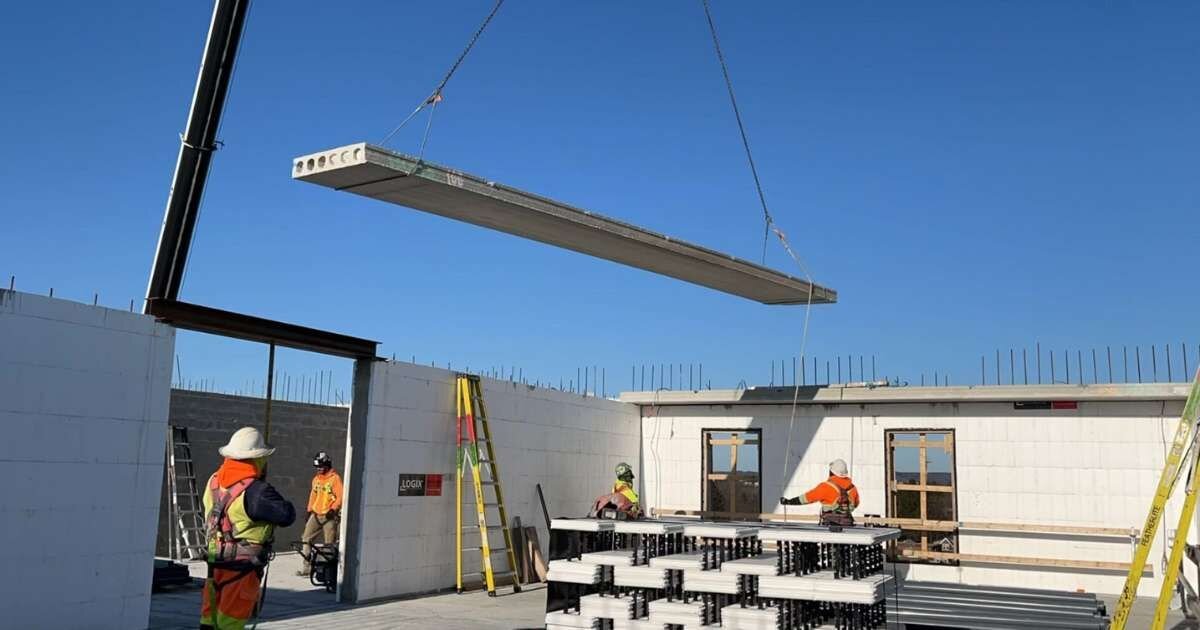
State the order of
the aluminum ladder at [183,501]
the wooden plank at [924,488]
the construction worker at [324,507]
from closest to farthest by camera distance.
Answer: the construction worker at [324,507] < the aluminum ladder at [183,501] < the wooden plank at [924,488]

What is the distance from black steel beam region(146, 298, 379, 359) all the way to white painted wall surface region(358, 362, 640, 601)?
18.0 inches

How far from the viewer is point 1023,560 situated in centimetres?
1334

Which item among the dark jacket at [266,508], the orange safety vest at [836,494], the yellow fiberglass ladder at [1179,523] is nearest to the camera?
the dark jacket at [266,508]

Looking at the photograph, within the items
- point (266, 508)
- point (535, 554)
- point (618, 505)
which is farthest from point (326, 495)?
point (266, 508)

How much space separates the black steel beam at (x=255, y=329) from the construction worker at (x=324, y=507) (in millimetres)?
2404

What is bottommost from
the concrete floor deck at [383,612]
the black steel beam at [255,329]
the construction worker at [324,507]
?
the concrete floor deck at [383,612]

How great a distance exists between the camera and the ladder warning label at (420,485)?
11023mm

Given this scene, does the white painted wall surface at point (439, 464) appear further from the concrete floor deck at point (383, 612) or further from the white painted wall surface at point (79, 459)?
the white painted wall surface at point (79, 459)

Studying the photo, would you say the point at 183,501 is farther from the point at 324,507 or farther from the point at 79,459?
the point at 79,459

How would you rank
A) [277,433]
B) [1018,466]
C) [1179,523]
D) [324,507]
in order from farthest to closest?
[277,433] → [1018,466] → [324,507] → [1179,523]

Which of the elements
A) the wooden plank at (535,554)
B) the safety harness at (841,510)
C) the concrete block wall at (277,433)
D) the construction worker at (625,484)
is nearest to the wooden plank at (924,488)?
the safety harness at (841,510)

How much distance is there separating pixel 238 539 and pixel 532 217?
5.41m

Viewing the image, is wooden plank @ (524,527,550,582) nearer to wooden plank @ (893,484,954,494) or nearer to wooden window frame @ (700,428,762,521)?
wooden window frame @ (700,428,762,521)

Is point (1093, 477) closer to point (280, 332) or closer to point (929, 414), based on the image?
point (929, 414)
